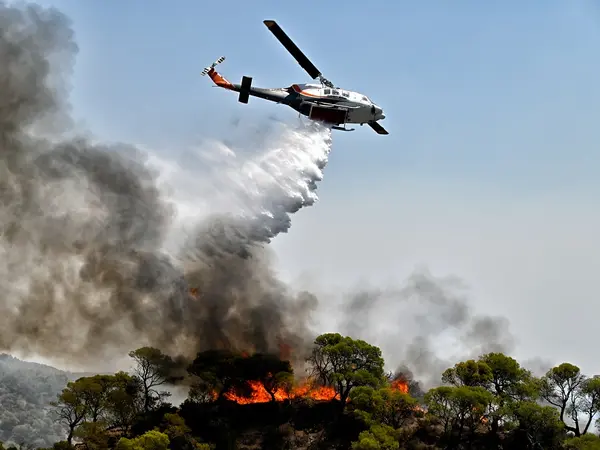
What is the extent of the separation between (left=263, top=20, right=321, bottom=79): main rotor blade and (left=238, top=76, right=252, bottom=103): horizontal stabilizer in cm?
533

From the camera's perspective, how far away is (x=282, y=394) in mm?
78312

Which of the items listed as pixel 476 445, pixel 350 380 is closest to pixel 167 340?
pixel 350 380

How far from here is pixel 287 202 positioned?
70.2 meters

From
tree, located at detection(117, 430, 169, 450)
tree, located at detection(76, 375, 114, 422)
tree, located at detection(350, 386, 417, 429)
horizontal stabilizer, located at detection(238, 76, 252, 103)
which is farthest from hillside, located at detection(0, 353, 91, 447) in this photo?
horizontal stabilizer, located at detection(238, 76, 252, 103)

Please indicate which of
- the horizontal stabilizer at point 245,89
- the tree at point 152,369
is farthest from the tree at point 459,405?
the horizontal stabilizer at point 245,89

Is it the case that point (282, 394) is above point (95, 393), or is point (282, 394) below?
above

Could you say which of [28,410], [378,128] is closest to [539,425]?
[378,128]

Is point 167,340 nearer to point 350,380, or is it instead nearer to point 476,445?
point 350,380

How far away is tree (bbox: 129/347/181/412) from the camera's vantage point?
75875mm

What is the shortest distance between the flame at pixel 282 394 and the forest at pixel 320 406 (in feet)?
0.45

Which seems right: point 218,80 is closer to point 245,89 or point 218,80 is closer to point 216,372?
point 245,89

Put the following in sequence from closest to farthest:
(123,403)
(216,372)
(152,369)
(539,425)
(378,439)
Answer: (378,439), (539,425), (123,403), (216,372), (152,369)

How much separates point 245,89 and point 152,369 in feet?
121

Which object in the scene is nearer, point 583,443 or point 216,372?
point 583,443
